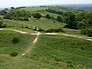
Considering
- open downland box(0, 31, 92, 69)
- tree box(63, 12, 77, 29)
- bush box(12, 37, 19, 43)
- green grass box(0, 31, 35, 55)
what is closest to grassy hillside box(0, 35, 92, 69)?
open downland box(0, 31, 92, 69)

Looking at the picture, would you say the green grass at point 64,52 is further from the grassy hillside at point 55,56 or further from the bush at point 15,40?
the bush at point 15,40

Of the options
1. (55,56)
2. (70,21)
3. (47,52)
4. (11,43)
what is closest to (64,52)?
(55,56)

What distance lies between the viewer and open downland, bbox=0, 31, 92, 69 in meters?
32.9

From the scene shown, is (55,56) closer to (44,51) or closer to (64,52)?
(64,52)

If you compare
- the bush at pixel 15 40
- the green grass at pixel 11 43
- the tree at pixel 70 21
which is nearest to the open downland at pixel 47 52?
the green grass at pixel 11 43

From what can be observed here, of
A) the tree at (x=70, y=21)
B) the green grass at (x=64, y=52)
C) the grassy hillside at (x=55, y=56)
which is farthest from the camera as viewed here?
the tree at (x=70, y=21)

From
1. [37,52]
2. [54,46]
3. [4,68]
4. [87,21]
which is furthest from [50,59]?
[87,21]

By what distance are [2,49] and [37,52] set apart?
8432mm

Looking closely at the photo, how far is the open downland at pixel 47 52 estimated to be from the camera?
108 ft

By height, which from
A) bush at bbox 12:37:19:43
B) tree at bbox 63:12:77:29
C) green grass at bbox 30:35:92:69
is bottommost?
tree at bbox 63:12:77:29

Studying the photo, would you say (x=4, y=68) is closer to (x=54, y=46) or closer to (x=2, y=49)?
(x=2, y=49)

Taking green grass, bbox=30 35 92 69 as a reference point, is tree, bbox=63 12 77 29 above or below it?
Result: below

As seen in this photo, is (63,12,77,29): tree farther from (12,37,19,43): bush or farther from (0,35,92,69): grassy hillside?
(12,37,19,43): bush

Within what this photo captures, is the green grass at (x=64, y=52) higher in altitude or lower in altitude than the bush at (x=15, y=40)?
lower
